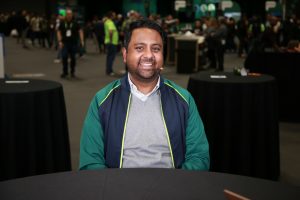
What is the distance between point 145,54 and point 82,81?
7.61 metres

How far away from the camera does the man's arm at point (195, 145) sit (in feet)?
6.68

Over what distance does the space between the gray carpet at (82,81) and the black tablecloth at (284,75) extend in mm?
222

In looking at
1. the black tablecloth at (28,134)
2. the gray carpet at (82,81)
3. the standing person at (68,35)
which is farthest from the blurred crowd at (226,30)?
the black tablecloth at (28,134)

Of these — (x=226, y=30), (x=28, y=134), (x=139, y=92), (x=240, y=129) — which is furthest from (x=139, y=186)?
(x=226, y=30)

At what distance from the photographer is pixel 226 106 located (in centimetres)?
381

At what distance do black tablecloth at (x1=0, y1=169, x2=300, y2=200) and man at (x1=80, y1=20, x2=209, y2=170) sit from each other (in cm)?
38

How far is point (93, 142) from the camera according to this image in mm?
2043

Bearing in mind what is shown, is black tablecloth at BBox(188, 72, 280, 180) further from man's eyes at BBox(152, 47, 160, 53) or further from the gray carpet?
man's eyes at BBox(152, 47, 160, 53)

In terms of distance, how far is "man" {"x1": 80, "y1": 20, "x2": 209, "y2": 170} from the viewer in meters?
2.01

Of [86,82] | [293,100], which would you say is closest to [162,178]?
[293,100]

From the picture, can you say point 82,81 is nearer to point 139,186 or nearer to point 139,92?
point 139,92

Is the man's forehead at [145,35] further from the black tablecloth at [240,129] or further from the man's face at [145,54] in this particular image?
the black tablecloth at [240,129]

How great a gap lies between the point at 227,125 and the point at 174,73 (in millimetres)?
7244

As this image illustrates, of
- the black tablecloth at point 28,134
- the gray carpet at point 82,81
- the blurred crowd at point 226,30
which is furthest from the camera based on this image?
the blurred crowd at point 226,30
